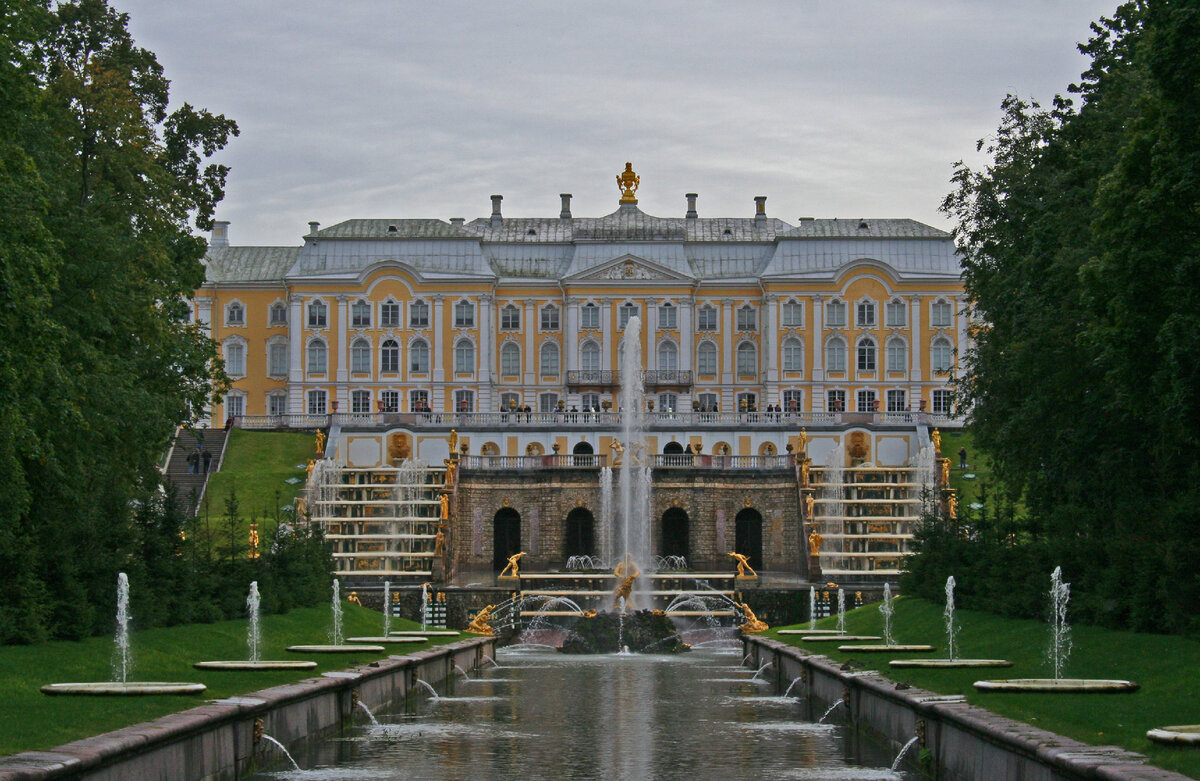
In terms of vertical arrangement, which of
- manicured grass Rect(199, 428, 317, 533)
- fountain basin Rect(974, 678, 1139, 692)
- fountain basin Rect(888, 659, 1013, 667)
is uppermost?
manicured grass Rect(199, 428, 317, 533)

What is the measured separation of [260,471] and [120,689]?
53958mm

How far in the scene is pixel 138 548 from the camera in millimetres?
27000

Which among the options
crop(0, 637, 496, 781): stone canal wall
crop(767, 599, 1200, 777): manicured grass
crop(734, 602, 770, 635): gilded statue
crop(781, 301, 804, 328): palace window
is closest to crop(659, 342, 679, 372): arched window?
crop(781, 301, 804, 328): palace window

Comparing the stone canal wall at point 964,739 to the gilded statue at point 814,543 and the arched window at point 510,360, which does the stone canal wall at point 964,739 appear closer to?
the gilded statue at point 814,543

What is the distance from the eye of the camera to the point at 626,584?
4825 cm

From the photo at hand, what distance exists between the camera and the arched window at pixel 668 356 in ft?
308

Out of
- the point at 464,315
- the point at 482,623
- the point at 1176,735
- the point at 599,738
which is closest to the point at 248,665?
the point at 599,738

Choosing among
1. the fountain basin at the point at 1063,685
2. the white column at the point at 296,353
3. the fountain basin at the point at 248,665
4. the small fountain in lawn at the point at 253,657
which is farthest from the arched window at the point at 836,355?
the fountain basin at the point at 1063,685

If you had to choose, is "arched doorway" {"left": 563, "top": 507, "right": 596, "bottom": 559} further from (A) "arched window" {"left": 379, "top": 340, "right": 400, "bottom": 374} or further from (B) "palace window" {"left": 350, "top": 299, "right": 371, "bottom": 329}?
(B) "palace window" {"left": 350, "top": 299, "right": 371, "bottom": 329}

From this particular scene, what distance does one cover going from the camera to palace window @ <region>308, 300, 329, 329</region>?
92688 mm

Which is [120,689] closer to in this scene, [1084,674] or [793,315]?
[1084,674]

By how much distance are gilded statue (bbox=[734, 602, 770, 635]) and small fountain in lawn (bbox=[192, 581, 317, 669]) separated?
18980 mm

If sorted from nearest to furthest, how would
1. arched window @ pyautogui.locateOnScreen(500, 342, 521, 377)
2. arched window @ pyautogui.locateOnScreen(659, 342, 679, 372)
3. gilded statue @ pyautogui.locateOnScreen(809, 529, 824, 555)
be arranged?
1. gilded statue @ pyautogui.locateOnScreen(809, 529, 824, 555)
2. arched window @ pyautogui.locateOnScreen(659, 342, 679, 372)
3. arched window @ pyautogui.locateOnScreen(500, 342, 521, 377)

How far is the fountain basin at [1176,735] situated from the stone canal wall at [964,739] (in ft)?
1.04
